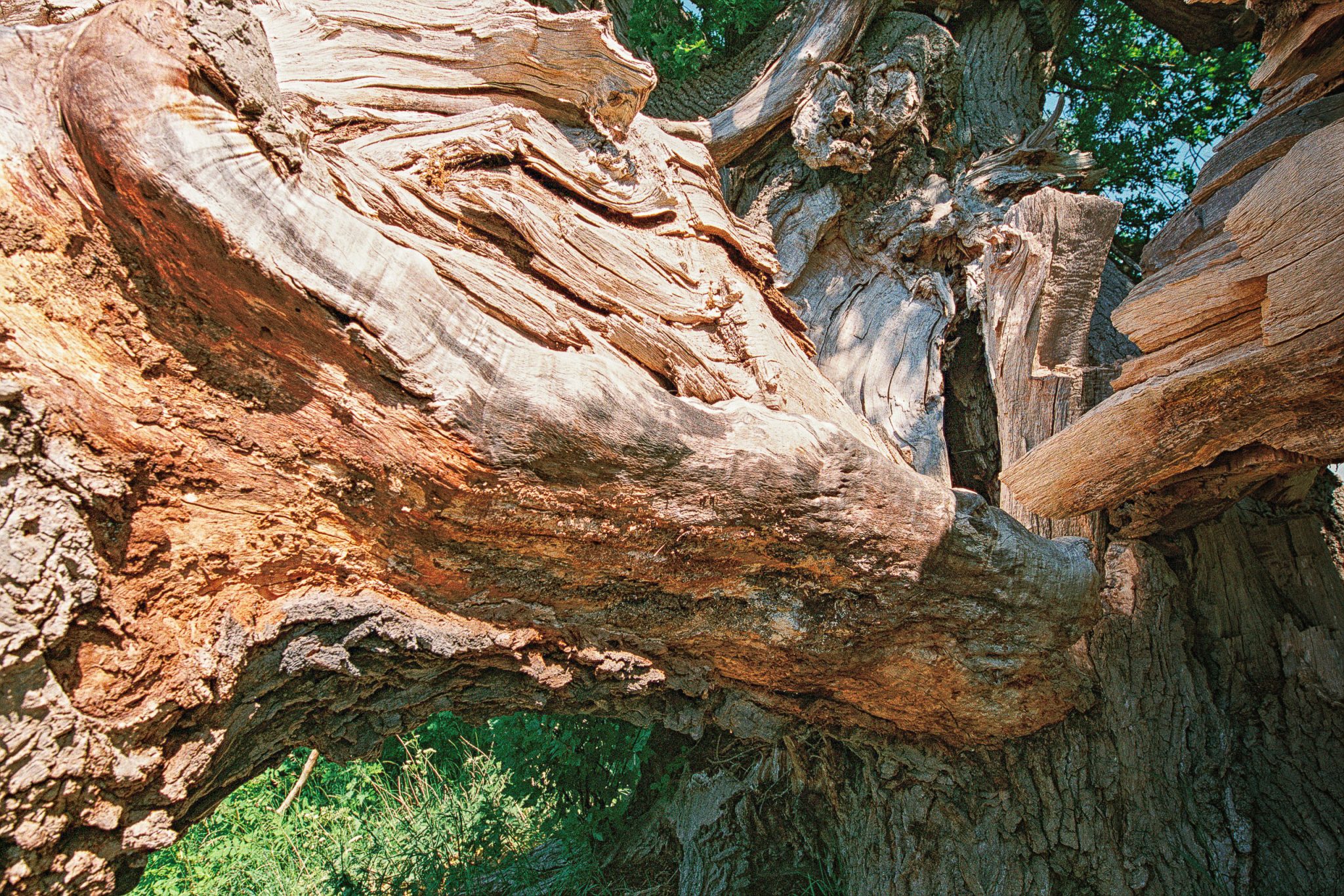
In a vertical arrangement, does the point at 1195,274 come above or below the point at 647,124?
below

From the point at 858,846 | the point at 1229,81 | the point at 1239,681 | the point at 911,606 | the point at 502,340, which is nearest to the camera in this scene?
the point at 502,340

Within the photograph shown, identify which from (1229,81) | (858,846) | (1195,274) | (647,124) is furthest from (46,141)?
(1229,81)

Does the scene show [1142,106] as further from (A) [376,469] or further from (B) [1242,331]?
(A) [376,469]

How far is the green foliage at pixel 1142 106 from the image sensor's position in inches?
222

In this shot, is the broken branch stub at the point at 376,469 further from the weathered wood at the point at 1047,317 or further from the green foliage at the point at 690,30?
the green foliage at the point at 690,30

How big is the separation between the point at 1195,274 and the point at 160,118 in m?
2.79

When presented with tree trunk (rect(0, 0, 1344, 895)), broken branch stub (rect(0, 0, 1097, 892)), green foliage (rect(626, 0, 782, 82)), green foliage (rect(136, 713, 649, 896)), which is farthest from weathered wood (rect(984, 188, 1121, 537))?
green foliage (rect(136, 713, 649, 896))

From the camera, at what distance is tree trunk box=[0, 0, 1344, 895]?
69.3 inches

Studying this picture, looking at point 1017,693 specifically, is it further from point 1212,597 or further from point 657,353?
point 657,353

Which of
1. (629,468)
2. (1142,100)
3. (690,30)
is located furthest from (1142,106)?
(629,468)

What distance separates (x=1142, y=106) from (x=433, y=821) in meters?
6.80

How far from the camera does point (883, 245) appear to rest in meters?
4.34

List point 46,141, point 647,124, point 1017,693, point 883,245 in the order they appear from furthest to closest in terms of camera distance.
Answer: point 883,245
point 647,124
point 1017,693
point 46,141

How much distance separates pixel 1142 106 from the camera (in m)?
5.90
